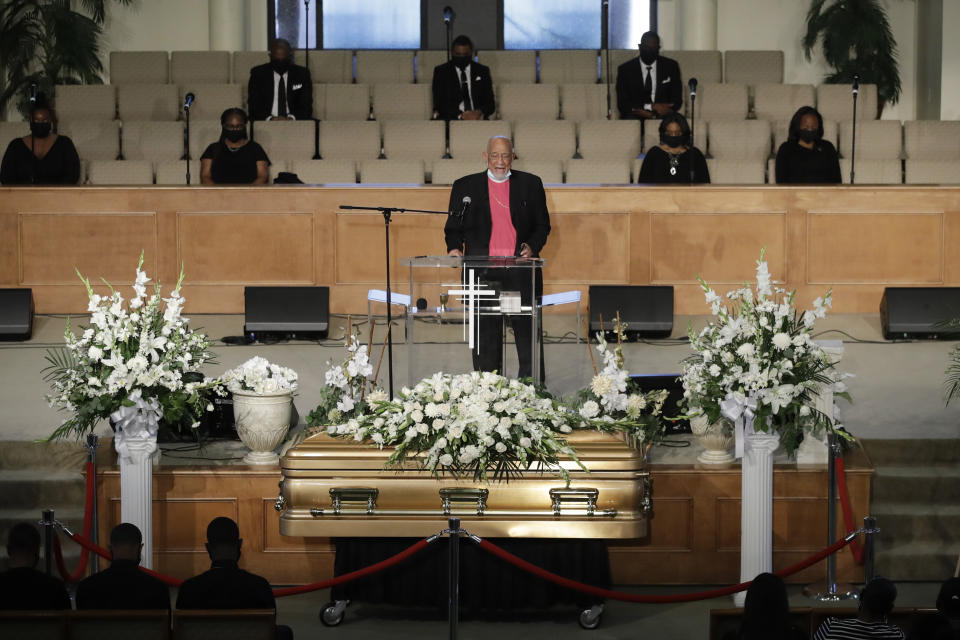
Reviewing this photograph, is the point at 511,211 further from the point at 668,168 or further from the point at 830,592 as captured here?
the point at 668,168

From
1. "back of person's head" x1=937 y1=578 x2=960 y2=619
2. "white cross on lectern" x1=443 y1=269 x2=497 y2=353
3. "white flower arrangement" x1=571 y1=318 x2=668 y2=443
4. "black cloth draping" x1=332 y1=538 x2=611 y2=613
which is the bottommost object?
"black cloth draping" x1=332 y1=538 x2=611 y2=613

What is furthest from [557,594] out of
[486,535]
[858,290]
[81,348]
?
[858,290]

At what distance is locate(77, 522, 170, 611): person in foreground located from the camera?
4527mm

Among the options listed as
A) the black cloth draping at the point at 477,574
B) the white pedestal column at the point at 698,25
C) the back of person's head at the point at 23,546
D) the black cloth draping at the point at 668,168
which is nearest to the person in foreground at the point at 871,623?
the black cloth draping at the point at 477,574

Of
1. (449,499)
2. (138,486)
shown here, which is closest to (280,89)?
(138,486)

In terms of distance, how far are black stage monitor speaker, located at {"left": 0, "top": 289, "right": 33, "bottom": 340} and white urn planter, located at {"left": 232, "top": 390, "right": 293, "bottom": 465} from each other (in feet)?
11.5

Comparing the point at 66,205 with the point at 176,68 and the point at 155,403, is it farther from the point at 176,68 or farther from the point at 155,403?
the point at 155,403

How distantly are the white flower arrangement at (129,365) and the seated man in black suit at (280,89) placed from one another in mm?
5942

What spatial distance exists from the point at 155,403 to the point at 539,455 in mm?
1849

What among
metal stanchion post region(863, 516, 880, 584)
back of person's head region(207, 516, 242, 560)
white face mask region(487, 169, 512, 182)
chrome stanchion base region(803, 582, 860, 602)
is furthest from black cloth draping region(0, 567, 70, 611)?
white face mask region(487, 169, 512, 182)

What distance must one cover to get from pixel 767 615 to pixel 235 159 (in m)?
7.31

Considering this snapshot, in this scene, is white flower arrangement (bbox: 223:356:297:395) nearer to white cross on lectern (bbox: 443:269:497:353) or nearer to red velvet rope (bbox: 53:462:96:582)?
red velvet rope (bbox: 53:462:96:582)

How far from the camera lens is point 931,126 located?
38.9 ft

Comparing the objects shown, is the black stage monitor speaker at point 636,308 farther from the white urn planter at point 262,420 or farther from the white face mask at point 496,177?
the white urn planter at point 262,420
